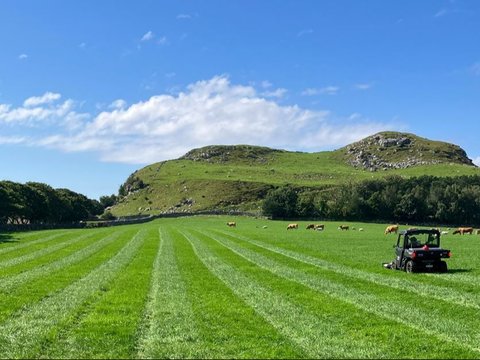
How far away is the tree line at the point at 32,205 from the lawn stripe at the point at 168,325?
9592 cm

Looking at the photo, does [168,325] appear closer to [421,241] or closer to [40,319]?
[40,319]

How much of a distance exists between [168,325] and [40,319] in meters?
4.31

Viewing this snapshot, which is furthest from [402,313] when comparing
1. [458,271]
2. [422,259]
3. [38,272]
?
[38,272]

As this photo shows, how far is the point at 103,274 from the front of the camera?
2939 centimetres

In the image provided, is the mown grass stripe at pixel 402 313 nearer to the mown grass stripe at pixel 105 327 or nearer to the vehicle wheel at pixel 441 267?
the vehicle wheel at pixel 441 267

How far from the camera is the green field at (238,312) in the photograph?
13.0m

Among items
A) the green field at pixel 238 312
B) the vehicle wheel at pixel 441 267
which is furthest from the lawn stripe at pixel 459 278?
the vehicle wheel at pixel 441 267

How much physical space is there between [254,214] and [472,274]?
137 m

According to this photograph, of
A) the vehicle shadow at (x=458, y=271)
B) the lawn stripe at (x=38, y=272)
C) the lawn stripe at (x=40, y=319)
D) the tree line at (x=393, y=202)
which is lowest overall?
the vehicle shadow at (x=458, y=271)

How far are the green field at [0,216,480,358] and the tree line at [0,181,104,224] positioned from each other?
279ft

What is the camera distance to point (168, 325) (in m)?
15.5

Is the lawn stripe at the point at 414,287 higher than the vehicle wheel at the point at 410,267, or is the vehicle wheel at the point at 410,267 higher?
the vehicle wheel at the point at 410,267

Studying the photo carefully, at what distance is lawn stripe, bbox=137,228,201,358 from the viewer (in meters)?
12.7

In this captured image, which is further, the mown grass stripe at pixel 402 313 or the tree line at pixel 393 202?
the tree line at pixel 393 202
